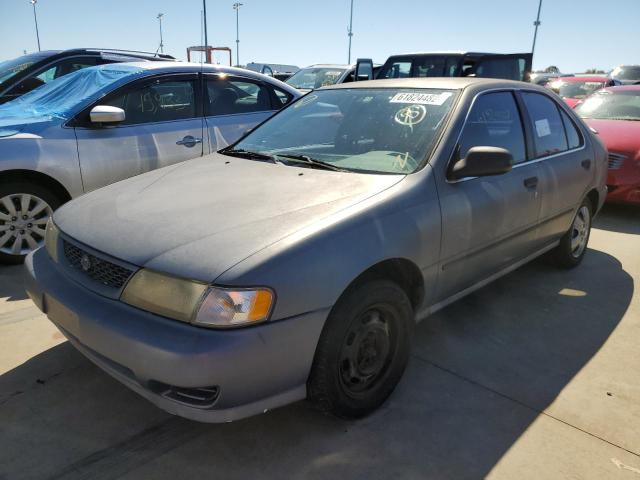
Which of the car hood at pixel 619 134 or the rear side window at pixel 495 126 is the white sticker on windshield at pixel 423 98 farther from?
the car hood at pixel 619 134

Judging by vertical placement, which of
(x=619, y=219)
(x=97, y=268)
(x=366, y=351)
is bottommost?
(x=619, y=219)

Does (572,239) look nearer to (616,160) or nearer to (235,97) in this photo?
(616,160)

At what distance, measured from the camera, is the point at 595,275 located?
426cm

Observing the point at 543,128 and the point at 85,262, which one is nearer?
the point at 85,262

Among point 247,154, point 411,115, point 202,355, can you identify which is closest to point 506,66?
point 411,115

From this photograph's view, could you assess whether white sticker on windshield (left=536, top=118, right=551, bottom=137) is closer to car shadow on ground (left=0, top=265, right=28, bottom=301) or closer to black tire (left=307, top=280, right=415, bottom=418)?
black tire (left=307, top=280, right=415, bottom=418)

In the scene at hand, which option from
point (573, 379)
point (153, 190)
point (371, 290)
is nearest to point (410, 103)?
point (371, 290)

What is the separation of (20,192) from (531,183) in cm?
371

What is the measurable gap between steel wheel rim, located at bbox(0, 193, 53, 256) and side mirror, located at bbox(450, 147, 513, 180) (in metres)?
3.13

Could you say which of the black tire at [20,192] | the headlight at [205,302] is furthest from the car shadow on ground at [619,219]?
the black tire at [20,192]

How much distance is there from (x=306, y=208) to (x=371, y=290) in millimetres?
454

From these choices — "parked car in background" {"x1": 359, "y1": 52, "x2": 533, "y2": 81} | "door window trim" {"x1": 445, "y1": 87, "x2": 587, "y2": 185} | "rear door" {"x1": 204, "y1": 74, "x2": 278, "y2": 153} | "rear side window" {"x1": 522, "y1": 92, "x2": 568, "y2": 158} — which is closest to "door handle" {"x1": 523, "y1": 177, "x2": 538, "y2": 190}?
"door window trim" {"x1": 445, "y1": 87, "x2": 587, "y2": 185}

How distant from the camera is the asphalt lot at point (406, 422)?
2072 mm

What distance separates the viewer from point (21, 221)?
3977 mm
